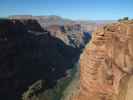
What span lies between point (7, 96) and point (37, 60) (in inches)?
904

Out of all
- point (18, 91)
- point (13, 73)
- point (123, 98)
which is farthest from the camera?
point (13, 73)

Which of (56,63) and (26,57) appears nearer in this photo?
(26,57)

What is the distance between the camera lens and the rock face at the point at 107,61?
25.4 m

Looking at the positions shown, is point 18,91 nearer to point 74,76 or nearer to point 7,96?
point 7,96

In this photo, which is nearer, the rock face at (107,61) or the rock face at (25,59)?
the rock face at (107,61)

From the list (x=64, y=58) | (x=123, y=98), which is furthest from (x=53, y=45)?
(x=123, y=98)

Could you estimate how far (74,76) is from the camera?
70000mm

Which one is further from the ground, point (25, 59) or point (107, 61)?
point (107, 61)

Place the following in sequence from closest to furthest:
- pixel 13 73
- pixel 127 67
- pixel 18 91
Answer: pixel 127 67 < pixel 18 91 < pixel 13 73

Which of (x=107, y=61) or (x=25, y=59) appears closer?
(x=107, y=61)

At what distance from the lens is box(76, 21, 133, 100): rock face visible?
83.4ft

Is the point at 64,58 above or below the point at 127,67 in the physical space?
below

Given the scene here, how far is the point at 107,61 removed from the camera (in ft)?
90.1

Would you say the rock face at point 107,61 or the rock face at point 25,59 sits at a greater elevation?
the rock face at point 107,61
